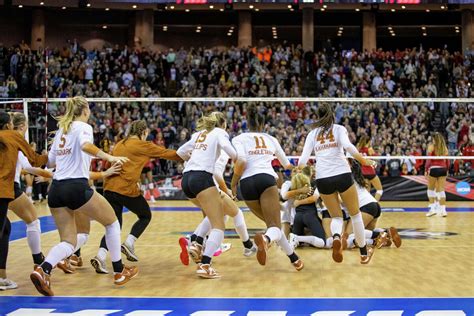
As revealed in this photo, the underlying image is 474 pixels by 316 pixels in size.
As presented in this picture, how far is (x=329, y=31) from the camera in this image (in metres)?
42.4

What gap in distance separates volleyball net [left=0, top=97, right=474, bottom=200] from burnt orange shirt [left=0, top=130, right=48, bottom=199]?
45.6 ft

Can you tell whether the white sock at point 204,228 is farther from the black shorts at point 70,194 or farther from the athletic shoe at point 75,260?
the black shorts at point 70,194

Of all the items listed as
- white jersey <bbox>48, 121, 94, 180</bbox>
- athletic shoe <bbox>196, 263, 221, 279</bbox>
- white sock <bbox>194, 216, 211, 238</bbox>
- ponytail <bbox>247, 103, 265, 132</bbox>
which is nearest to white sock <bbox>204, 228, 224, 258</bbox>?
athletic shoe <bbox>196, 263, 221, 279</bbox>

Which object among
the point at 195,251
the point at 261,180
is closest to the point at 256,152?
the point at 261,180

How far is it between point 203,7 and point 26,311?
33434 mm

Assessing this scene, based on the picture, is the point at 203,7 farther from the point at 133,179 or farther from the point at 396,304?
the point at 396,304

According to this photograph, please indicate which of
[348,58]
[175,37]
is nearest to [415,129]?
[348,58]

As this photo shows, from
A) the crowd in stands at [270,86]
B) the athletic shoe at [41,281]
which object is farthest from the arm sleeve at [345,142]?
the crowd in stands at [270,86]

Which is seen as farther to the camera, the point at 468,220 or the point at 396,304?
the point at 468,220

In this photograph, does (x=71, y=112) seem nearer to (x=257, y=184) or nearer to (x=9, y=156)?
(x=9, y=156)

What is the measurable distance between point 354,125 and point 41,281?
681 inches

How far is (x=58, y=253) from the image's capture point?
25.7 ft

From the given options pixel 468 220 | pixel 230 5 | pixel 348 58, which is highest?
pixel 230 5

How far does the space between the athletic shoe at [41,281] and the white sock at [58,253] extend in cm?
20
